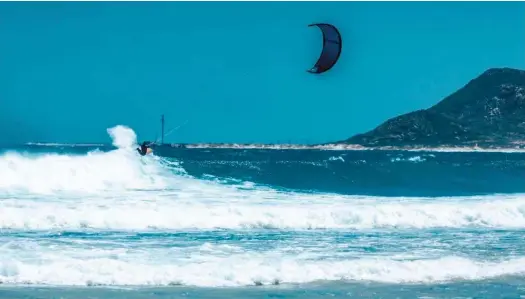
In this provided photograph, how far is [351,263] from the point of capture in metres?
11.7

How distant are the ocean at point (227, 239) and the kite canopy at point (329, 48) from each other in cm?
289

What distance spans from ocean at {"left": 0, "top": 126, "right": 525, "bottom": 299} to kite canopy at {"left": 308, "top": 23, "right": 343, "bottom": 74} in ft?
9.48

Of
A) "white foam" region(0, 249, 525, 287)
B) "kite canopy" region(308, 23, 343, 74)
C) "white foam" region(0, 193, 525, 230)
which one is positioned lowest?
"white foam" region(0, 249, 525, 287)

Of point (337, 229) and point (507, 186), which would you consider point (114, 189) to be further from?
point (507, 186)

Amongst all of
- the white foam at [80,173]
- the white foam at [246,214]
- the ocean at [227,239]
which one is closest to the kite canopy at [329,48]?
the ocean at [227,239]

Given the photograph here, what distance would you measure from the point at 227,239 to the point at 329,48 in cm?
543

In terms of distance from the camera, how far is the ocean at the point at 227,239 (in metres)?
10.5

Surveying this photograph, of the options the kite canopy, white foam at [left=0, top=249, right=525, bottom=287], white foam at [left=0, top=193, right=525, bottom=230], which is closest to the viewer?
the kite canopy

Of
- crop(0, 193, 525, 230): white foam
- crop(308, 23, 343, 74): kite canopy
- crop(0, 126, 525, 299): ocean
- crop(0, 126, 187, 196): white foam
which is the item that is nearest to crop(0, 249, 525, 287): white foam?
crop(0, 126, 525, 299): ocean

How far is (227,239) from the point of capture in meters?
14.7

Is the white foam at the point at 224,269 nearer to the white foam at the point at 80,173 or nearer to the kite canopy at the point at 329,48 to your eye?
the kite canopy at the point at 329,48

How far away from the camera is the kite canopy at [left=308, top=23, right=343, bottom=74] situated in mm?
10275

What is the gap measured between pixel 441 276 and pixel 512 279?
948mm

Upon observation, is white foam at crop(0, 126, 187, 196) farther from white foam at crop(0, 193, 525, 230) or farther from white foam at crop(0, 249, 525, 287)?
white foam at crop(0, 249, 525, 287)
